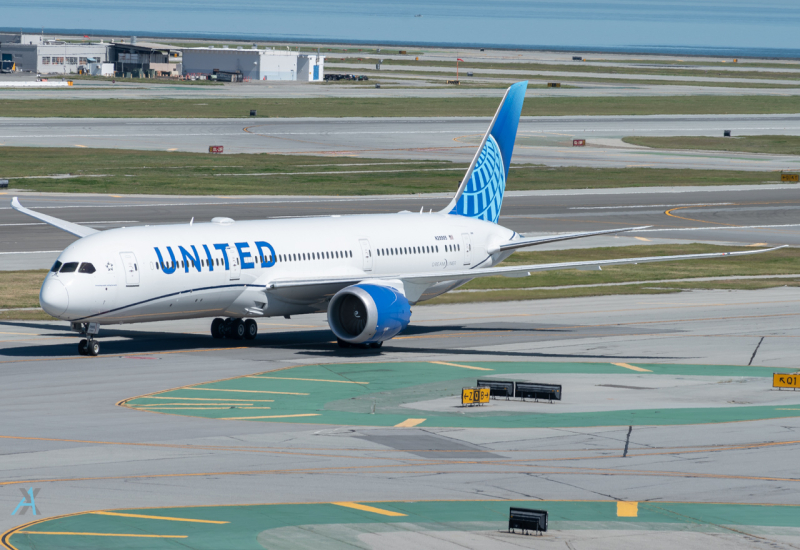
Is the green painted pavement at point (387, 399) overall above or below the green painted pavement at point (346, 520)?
above

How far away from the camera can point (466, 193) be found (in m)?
56.8

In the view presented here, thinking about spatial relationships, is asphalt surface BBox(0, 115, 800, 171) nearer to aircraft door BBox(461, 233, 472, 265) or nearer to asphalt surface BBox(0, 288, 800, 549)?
aircraft door BBox(461, 233, 472, 265)

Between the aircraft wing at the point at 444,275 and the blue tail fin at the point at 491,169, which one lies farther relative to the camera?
the blue tail fin at the point at 491,169

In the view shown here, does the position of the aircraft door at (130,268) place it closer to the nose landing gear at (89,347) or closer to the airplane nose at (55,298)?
the airplane nose at (55,298)

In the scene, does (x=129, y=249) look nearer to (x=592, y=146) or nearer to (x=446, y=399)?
(x=446, y=399)

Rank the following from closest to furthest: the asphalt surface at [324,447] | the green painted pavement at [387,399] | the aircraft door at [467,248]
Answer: the asphalt surface at [324,447], the green painted pavement at [387,399], the aircraft door at [467,248]

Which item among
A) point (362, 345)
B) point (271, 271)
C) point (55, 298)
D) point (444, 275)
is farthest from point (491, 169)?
point (55, 298)

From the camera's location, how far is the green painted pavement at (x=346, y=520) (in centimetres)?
2266

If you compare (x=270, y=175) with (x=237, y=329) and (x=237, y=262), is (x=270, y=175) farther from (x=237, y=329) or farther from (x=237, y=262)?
(x=237, y=262)

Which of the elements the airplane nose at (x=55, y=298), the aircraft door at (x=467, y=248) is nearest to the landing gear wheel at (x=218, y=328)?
the airplane nose at (x=55, y=298)

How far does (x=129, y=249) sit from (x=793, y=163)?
112666 mm

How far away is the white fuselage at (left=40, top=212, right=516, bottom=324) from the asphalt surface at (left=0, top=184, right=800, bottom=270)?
26888 mm

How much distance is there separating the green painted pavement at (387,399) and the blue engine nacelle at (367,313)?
5.76ft

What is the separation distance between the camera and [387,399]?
3722 centimetres
